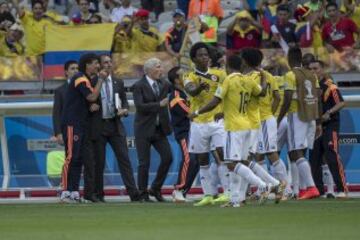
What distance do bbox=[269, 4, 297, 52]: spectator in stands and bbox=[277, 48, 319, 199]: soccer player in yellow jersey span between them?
185 inches

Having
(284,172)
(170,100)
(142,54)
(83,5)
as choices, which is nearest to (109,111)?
(170,100)

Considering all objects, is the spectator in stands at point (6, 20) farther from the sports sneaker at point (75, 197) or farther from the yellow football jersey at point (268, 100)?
the yellow football jersey at point (268, 100)

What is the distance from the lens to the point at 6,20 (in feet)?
86.9

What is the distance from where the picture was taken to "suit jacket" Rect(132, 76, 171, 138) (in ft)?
66.9

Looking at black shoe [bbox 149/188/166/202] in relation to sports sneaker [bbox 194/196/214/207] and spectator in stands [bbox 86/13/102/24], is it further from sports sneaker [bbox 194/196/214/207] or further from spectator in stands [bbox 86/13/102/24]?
spectator in stands [bbox 86/13/102/24]

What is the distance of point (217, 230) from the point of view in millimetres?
13422

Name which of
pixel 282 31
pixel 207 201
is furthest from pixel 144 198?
pixel 282 31

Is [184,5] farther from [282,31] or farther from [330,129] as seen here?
[330,129]

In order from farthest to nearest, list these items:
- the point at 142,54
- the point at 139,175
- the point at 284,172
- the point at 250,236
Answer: the point at 142,54 < the point at 139,175 < the point at 284,172 < the point at 250,236

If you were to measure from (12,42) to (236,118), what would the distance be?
31.2ft

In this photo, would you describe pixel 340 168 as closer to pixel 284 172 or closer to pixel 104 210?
pixel 284 172

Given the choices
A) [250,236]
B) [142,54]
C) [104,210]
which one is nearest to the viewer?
[250,236]

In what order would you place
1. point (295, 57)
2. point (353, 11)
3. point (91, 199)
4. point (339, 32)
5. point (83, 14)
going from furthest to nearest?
point (83, 14) < point (353, 11) < point (339, 32) < point (91, 199) < point (295, 57)

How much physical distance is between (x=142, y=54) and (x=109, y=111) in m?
4.49
